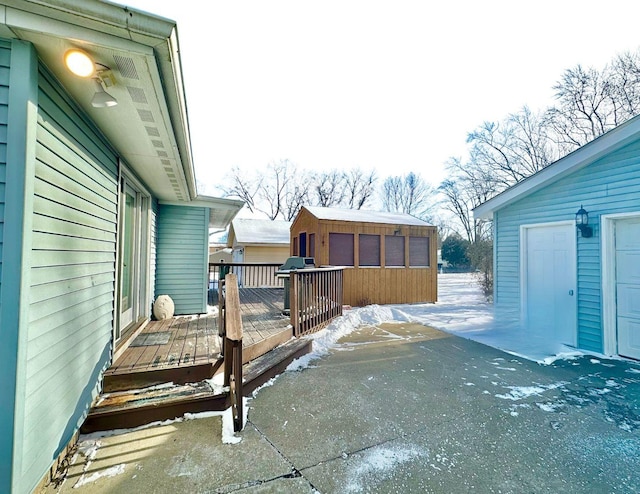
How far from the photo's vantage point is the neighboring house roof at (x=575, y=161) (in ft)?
14.2

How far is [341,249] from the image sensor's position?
8461 millimetres

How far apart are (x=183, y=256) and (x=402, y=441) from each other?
16.3 ft

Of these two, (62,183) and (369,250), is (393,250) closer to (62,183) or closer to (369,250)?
(369,250)

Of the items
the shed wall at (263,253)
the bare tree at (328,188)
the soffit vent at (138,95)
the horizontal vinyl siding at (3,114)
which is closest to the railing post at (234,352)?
the horizontal vinyl siding at (3,114)

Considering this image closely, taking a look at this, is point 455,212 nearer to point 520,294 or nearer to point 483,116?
point 483,116

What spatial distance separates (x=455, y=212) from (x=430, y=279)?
2079cm

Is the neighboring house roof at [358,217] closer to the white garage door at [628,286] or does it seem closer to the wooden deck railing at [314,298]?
the wooden deck railing at [314,298]

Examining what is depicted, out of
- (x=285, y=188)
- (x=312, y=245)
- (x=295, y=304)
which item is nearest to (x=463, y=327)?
(x=295, y=304)

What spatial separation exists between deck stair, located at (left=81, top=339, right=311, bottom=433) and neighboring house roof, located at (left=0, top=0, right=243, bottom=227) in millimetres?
2359

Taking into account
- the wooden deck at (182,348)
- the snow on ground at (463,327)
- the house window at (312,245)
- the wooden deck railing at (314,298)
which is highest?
the house window at (312,245)

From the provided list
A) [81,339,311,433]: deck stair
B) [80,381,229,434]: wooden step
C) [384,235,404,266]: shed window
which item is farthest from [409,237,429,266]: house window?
[80,381,229,434]: wooden step

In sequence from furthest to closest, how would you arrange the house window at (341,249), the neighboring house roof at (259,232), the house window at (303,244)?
the neighboring house roof at (259,232)
the house window at (303,244)
the house window at (341,249)

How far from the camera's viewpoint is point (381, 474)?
205cm

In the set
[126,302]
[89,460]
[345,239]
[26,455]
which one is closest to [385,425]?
[89,460]
